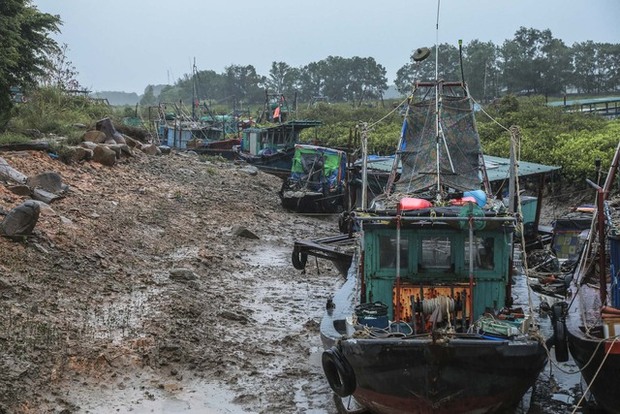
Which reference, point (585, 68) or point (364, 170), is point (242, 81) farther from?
point (364, 170)

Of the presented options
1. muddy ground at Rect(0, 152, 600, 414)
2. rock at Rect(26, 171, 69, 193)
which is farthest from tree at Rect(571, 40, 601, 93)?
rock at Rect(26, 171, 69, 193)

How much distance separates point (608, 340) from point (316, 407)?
3.47 m

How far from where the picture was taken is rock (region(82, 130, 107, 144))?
23420 millimetres

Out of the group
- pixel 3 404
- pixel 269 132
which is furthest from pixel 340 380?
pixel 269 132

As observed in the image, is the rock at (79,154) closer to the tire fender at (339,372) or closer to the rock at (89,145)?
the rock at (89,145)

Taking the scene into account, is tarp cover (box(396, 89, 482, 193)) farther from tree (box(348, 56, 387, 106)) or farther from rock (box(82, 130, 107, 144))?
tree (box(348, 56, 387, 106))

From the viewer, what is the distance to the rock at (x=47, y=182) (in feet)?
52.0

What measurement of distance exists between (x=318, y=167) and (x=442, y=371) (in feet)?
63.1

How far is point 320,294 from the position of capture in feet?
49.5

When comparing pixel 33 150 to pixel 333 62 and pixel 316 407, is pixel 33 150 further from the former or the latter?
pixel 333 62

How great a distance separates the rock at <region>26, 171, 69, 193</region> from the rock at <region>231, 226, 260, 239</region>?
4698mm

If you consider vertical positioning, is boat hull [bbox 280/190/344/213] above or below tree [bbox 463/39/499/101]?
below

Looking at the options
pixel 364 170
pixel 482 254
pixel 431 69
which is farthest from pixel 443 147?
pixel 431 69

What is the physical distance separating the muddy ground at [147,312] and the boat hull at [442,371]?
125cm
